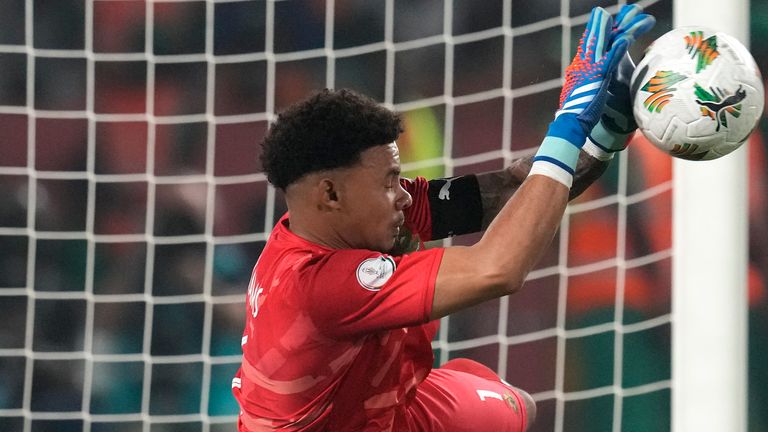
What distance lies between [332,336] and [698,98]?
34.3 inches

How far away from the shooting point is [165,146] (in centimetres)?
450

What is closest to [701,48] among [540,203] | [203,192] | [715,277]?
[540,203]

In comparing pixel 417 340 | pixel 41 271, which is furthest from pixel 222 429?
pixel 417 340

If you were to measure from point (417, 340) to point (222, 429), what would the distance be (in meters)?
2.12

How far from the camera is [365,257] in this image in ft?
7.18

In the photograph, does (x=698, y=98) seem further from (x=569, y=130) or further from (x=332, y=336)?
(x=332, y=336)

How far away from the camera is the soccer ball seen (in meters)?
2.32

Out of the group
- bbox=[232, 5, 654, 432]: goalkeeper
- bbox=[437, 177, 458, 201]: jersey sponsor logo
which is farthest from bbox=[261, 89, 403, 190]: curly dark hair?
bbox=[437, 177, 458, 201]: jersey sponsor logo

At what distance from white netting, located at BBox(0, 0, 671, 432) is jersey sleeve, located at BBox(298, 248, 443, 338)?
1938mm

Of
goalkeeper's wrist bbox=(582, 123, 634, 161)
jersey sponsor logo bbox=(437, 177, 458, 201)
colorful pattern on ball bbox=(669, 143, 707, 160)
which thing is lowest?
jersey sponsor logo bbox=(437, 177, 458, 201)

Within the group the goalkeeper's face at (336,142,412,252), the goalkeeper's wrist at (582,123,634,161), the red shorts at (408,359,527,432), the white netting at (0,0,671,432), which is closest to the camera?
the goalkeeper's face at (336,142,412,252)

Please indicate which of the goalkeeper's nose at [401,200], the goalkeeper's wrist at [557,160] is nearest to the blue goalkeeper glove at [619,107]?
the goalkeeper's wrist at [557,160]

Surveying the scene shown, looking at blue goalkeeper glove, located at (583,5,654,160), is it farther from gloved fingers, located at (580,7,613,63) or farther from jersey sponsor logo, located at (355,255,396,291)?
jersey sponsor logo, located at (355,255,396,291)

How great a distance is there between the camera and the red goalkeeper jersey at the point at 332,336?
7.06ft
